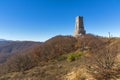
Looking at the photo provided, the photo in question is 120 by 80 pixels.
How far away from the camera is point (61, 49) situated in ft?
78.9

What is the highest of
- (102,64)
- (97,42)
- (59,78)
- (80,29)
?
(80,29)

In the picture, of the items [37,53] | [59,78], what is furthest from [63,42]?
[59,78]

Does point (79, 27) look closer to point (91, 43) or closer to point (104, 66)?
point (91, 43)

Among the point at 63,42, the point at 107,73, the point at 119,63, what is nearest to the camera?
the point at 107,73

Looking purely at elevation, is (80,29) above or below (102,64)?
above

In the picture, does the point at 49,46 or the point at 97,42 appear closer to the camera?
the point at 97,42

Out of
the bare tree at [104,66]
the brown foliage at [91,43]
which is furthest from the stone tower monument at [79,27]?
the bare tree at [104,66]

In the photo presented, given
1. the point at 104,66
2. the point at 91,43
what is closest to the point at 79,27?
the point at 91,43

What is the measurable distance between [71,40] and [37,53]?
20.9 feet

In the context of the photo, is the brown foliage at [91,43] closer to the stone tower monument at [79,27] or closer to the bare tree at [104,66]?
the stone tower monument at [79,27]

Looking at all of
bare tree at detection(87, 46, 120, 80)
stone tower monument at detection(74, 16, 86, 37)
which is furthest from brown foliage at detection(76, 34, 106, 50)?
bare tree at detection(87, 46, 120, 80)

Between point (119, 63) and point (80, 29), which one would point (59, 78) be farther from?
point (80, 29)

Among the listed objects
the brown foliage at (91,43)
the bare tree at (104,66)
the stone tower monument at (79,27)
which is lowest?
the bare tree at (104,66)

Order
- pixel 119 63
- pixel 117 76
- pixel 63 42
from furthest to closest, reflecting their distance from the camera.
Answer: pixel 63 42 < pixel 119 63 < pixel 117 76
